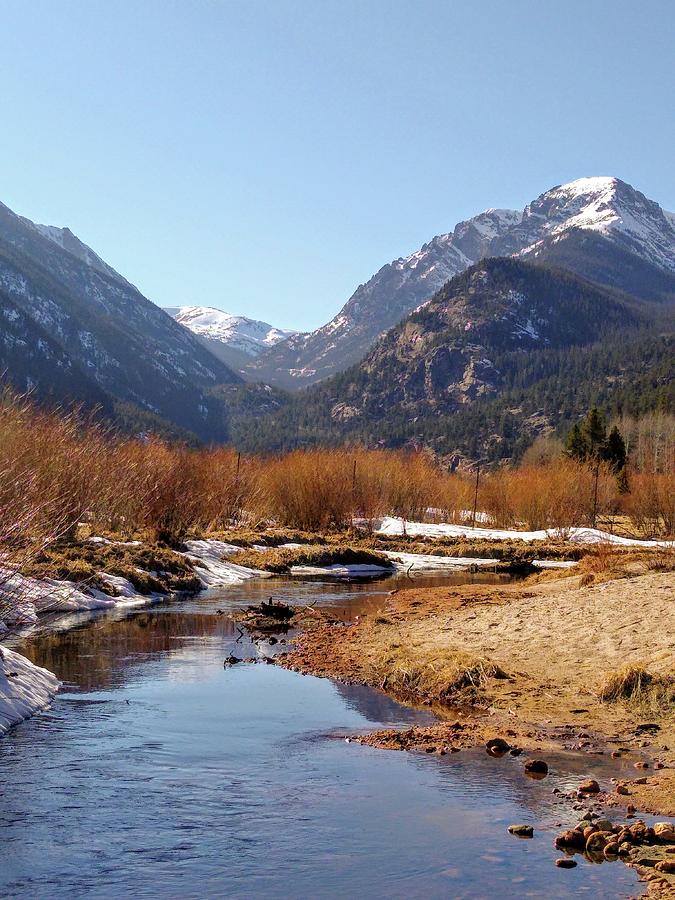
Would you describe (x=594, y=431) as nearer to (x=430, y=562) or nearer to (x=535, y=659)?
(x=430, y=562)

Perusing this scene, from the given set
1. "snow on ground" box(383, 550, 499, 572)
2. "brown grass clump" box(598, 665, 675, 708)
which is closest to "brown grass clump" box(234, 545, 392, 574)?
"snow on ground" box(383, 550, 499, 572)

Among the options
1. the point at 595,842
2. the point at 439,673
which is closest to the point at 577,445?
the point at 439,673

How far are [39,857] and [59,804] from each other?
59.8 inches

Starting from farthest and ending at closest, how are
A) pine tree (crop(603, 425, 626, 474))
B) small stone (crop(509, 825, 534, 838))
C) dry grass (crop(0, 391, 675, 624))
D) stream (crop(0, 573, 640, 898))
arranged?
pine tree (crop(603, 425, 626, 474)), dry grass (crop(0, 391, 675, 624)), small stone (crop(509, 825, 534, 838)), stream (crop(0, 573, 640, 898))

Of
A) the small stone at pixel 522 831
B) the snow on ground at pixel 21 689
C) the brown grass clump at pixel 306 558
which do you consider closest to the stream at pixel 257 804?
the small stone at pixel 522 831

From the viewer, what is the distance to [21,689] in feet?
47.9

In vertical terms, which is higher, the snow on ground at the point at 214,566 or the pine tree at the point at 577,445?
the pine tree at the point at 577,445

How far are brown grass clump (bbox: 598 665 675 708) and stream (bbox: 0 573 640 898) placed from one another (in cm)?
318

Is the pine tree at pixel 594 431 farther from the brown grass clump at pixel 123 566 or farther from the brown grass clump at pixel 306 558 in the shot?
the brown grass clump at pixel 123 566

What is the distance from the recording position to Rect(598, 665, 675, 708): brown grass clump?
14906mm

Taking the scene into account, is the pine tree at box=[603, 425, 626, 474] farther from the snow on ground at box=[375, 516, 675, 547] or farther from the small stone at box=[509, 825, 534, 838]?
the small stone at box=[509, 825, 534, 838]

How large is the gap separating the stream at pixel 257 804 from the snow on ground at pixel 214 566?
67.2ft

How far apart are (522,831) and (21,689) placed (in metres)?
8.71

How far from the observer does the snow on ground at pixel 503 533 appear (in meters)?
62.8
